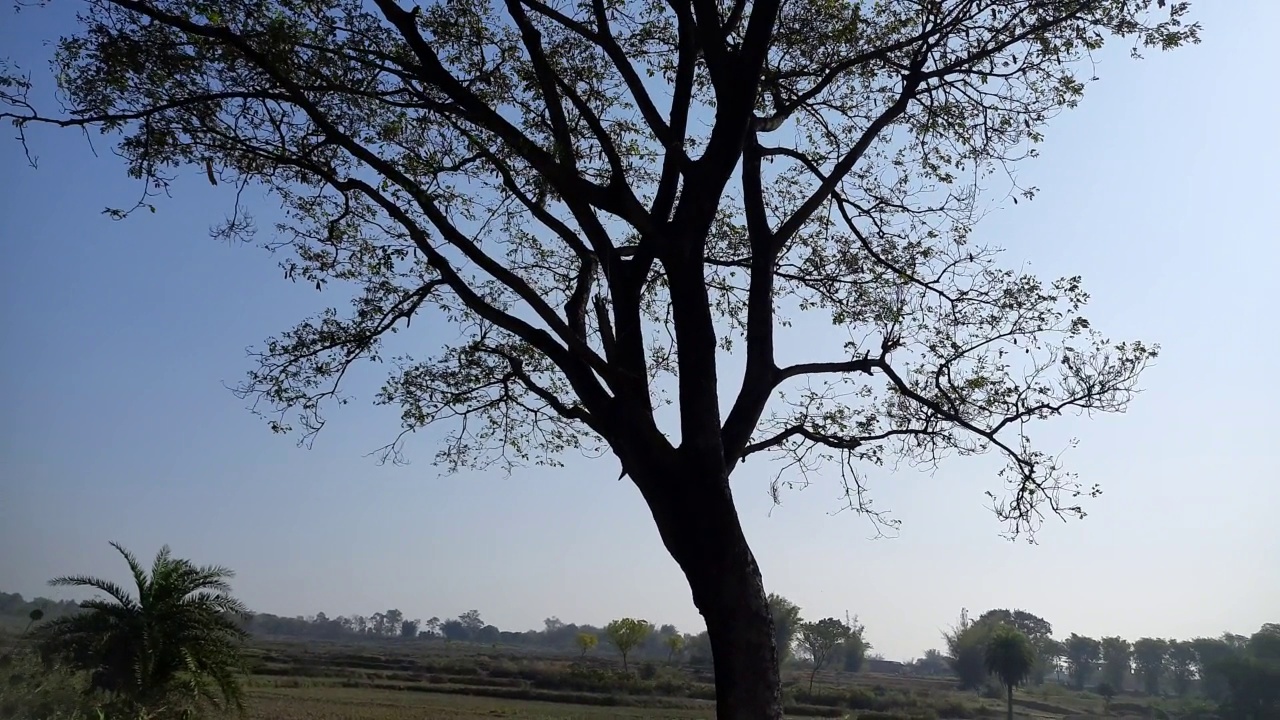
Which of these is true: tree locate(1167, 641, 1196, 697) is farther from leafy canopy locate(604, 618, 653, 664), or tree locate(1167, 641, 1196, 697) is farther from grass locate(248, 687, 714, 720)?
leafy canopy locate(604, 618, 653, 664)

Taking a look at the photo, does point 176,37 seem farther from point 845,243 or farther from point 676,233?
point 845,243

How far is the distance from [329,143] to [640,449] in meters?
3.82

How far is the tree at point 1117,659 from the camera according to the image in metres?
54.5

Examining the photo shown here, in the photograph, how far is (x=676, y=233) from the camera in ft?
23.8

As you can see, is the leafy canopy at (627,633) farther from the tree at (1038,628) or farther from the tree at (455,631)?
the tree at (455,631)

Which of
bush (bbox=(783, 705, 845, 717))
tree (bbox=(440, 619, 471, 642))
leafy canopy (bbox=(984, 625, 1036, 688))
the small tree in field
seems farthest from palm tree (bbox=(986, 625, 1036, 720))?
tree (bbox=(440, 619, 471, 642))

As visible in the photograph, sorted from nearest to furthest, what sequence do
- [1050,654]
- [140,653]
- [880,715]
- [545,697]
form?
[140,653], [880,715], [545,697], [1050,654]

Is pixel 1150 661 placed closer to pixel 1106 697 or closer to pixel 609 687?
pixel 1106 697

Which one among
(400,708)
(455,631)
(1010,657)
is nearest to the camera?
(400,708)

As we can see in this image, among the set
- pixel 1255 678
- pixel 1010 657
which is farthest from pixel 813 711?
pixel 1255 678

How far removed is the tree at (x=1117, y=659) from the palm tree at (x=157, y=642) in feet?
175

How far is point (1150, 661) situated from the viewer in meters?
47.7

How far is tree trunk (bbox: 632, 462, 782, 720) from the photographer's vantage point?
622 cm

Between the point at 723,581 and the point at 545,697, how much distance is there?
40.6 meters
